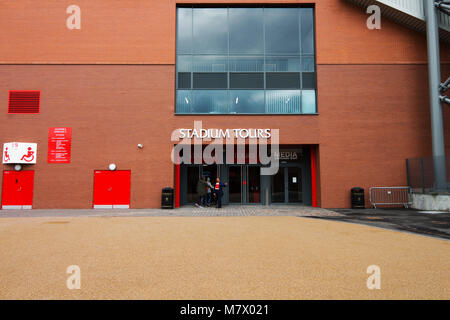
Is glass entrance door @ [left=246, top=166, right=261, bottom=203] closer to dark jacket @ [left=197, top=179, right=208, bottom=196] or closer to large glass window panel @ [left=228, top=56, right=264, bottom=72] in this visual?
dark jacket @ [left=197, top=179, right=208, bottom=196]

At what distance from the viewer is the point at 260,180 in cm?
1809

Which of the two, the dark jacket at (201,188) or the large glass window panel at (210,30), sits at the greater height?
the large glass window panel at (210,30)

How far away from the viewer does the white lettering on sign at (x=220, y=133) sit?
52.2 ft

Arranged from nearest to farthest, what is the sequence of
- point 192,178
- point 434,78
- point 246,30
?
point 434,78 < point 246,30 < point 192,178

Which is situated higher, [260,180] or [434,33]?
[434,33]

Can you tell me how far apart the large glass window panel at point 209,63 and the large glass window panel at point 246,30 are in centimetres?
85

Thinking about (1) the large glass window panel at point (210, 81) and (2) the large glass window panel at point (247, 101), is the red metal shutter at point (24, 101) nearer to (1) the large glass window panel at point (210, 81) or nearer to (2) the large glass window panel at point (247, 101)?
(1) the large glass window panel at point (210, 81)

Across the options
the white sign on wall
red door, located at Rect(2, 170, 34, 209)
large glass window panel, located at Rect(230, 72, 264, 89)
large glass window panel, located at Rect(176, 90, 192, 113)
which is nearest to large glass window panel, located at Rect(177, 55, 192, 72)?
large glass window panel, located at Rect(176, 90, 192, 113)

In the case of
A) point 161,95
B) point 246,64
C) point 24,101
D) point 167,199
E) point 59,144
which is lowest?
point 167,199

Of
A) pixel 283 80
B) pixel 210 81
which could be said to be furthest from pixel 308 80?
pixel 210 81

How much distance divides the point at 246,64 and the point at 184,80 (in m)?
3.78

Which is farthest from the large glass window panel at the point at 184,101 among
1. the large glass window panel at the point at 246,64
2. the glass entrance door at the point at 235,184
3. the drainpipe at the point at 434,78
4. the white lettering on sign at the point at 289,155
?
the drainpipe at the point at 434,78

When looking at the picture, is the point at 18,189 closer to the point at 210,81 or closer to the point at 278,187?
the point at 210,81
